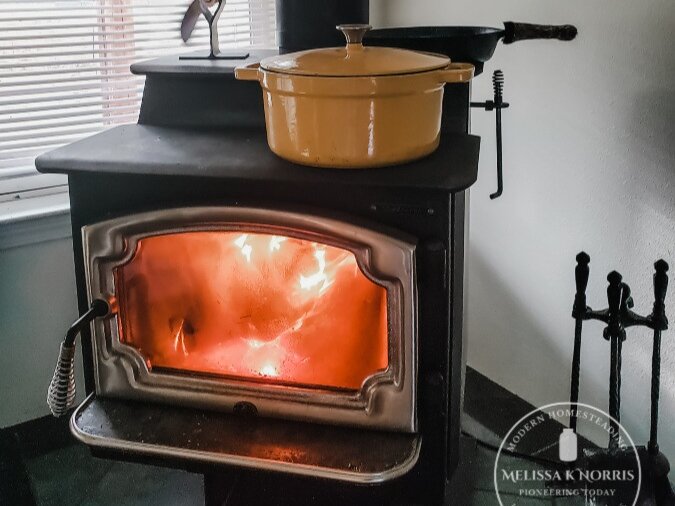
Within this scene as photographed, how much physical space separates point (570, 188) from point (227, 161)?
2.40ft

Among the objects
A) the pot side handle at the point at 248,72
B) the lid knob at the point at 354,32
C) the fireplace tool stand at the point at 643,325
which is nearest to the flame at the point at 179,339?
the pot side handle at the point at 248,72

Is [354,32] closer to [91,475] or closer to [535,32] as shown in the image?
[535,32]

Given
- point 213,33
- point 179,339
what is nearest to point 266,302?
point 179,339

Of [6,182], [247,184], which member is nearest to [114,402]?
[247,184]

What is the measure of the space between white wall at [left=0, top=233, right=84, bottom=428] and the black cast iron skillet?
82 cm

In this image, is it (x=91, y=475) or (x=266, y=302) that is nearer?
(x=266, y=302)

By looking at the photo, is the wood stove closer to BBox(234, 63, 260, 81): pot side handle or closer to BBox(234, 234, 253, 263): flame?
BBox(234, 234, 253, 263): flame

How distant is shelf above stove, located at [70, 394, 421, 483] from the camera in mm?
956

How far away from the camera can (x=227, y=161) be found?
997mm

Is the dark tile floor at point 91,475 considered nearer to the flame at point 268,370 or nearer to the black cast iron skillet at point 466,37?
the flame at point 268,370

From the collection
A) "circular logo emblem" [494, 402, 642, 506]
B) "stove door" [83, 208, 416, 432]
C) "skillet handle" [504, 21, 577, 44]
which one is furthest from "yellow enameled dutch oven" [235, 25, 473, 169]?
"circular logo emblem" [494, 402, 642, 506]

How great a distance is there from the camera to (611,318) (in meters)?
1.14

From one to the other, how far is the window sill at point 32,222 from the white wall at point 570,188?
92 centimetres

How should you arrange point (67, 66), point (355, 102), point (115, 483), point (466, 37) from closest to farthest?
point (355, 102)
point (466, 37)
point (115, 483)
point (67, 66)
